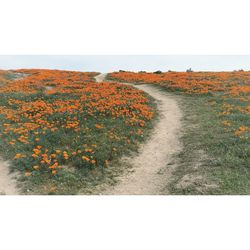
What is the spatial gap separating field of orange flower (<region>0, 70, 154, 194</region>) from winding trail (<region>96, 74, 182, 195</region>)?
82 centimetres

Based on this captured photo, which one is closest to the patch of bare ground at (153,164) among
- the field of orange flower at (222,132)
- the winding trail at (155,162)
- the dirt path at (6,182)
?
the winding trail at (155,162)

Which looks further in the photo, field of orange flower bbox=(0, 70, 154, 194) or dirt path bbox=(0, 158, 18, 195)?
field of orange flower bbox=(0, 70, 154, 194)

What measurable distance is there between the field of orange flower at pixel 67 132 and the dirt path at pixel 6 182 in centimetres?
41

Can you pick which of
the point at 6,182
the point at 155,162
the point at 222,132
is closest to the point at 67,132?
the point at 155,162

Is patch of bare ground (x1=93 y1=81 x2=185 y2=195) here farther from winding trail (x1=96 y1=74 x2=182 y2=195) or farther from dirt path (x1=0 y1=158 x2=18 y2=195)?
dirt path (x1=0 y1=158 x2=18 y2=195)

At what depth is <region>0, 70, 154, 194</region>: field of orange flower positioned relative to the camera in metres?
12.8

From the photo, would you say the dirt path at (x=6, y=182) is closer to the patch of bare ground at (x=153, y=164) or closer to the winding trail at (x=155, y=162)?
the patch of bare ground at (x=153, y=164)

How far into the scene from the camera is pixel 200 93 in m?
29.4

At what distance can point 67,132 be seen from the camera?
53.3 feet

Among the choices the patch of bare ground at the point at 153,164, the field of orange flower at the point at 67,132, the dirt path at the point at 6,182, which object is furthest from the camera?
the field of orange flower at the point at 67,132

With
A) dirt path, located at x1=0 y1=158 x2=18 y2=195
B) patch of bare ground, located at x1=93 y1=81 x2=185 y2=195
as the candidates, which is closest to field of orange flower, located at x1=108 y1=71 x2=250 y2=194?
patch of bare ground, located at x1=93 y1=81 x2=185 y2=195

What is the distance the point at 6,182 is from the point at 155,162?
636 cm

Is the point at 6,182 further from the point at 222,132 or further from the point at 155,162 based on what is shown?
the point at 222,132

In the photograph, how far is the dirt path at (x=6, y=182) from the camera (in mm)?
10711
